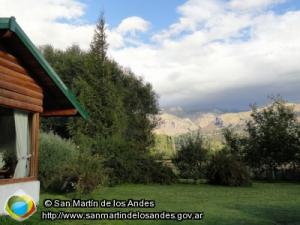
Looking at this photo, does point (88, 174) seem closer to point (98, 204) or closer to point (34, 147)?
point (98, 204)

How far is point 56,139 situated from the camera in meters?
23.9

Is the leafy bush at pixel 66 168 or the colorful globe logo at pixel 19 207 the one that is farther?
the leafy bush at pixel 66 168

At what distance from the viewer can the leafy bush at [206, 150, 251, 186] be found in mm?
25438

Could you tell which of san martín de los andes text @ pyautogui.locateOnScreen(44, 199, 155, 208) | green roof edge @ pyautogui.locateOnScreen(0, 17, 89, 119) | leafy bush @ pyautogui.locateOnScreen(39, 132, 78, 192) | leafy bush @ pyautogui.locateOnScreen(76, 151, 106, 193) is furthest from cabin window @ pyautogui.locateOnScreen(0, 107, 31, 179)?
leafy bush @ pyautogui.locateOnScreen(39, 132, 78, 192)

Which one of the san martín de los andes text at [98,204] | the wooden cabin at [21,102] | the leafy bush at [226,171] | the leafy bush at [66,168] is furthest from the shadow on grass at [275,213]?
the leafy bush at [226,171]

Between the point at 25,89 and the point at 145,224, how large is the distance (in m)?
5.22

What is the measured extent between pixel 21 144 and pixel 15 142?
0.89 ft

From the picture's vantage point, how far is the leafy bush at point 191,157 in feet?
92.9

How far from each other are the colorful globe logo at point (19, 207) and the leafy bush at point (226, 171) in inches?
630

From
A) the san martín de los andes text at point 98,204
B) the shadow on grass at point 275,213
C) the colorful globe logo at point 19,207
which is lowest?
the shadow on grass at point 275,213

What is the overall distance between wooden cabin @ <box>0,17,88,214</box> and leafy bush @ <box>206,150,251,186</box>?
13.6m

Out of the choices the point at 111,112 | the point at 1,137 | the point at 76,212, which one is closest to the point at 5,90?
the point at 1,137

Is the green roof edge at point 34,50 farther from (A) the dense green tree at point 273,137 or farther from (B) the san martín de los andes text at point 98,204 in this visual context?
(A) the dense green tree at point 273,137

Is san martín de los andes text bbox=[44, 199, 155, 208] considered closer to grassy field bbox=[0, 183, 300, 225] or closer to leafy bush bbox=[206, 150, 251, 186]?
grassy field bbox=[0, 183, 300, 225]
